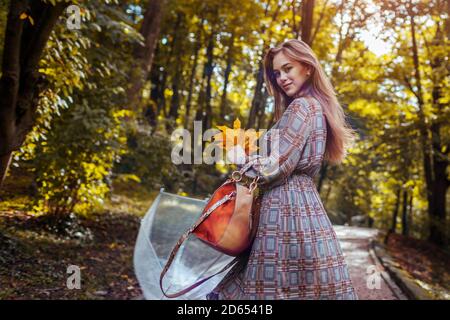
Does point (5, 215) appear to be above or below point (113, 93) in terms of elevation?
below

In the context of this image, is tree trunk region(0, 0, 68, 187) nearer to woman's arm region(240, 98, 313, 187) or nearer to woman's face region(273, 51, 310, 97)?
woman's face region(273, 51, 310, 97)

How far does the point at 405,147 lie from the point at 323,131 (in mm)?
11054

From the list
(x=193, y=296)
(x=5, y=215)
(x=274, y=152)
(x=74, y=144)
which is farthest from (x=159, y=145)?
(x=274, y=152)

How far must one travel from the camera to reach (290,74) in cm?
252

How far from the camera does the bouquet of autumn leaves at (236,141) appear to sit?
2.34 m

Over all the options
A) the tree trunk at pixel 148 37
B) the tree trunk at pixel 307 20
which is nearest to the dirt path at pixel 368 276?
the tree trunk at pixel 307 20

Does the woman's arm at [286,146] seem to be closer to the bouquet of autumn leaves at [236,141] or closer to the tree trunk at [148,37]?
the bouquet of autumn leaves at [236,141]

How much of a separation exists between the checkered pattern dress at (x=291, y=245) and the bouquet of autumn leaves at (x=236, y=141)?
0.11 metres

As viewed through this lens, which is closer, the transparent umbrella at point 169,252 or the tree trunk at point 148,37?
the transparent umbrella at point 169,252

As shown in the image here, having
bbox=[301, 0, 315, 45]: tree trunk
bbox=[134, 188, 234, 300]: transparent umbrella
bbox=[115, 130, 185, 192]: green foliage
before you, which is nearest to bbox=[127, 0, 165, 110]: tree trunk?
bbox=[115, 130, 185, 192]: green foliage

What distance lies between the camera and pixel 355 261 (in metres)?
10.5

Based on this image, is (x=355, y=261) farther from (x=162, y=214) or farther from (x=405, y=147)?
(x=162, y=214)

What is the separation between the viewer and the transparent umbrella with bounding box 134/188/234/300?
109 inches

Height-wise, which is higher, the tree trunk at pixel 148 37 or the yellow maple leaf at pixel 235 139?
the tree trunk at pixel 148 37
